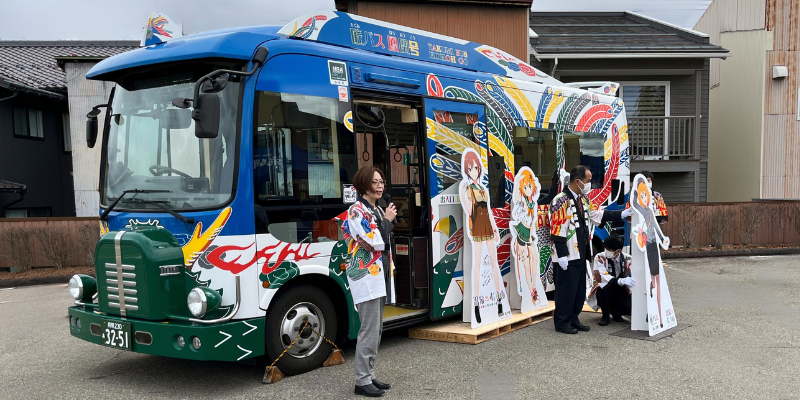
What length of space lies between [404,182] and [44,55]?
20.5 meters

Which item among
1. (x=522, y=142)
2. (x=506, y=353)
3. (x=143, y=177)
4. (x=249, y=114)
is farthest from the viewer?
(x=522, y=142)

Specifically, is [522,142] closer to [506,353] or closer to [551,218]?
[551,218]

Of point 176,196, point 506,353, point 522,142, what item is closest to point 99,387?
point 176,196

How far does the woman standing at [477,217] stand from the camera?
7.29 meters

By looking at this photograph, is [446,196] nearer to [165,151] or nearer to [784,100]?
[165,151]

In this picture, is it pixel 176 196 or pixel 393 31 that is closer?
pixel 176 196

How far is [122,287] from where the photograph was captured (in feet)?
18.2

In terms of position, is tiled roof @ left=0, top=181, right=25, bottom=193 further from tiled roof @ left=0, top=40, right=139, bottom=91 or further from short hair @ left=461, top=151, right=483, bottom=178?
short hair @ left=461, top=151, right=483, bottom=178

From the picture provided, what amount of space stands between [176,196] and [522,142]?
14.9 feet

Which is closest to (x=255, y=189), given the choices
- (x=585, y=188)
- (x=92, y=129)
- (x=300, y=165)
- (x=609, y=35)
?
(x=300, y=165)

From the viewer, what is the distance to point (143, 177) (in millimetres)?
5832

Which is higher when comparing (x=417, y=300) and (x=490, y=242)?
(x=490, y=242)

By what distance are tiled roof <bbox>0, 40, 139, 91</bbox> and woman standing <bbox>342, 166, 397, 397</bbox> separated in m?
15.2

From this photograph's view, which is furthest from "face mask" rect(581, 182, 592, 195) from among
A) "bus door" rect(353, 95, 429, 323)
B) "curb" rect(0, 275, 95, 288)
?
"curb" rect(0, 275, 95, 288)
